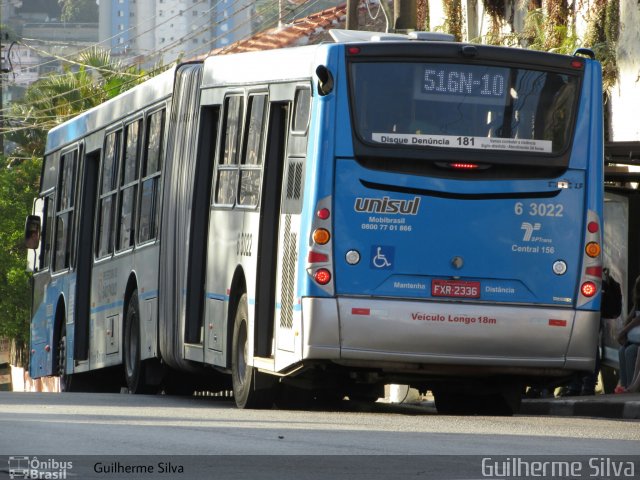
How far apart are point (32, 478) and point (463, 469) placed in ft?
7.56

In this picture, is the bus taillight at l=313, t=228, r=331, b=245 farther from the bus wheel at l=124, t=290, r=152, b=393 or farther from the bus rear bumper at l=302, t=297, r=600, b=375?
the bus wheel at l=124, t=290, r=152, b=393

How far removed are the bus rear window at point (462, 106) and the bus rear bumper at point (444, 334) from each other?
136cm

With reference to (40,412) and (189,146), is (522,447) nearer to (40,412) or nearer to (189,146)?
(40,412)

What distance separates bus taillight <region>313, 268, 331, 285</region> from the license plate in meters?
0.88

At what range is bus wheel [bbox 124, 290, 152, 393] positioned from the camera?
19609 mm

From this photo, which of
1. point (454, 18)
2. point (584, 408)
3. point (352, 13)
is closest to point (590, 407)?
point (584, 408)

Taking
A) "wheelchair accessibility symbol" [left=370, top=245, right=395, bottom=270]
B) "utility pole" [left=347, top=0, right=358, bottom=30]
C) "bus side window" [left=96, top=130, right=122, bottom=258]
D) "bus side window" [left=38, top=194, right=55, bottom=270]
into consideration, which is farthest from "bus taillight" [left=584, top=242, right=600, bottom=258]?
"bus side window" [left=38, top=194, right=55, bottom=270]

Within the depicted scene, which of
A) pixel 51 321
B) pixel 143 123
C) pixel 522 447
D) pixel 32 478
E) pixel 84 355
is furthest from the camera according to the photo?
pixel 51 321

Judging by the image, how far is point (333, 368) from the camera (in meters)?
14.2

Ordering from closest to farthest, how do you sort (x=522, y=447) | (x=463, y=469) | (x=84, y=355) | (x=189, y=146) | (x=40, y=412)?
(x=463, y=469) → (x=522, y=447) → (x=40, y=412) → (x=189, y=146) → (x=84, y=355)

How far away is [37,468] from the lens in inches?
339

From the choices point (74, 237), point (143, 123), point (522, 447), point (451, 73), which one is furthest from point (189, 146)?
point (522, 447)

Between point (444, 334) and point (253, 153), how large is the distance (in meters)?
2.68

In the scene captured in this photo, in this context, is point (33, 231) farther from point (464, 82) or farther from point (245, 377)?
point (464, 82)
